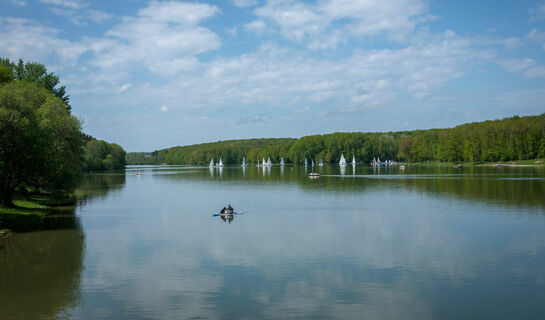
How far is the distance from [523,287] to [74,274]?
73.4ft

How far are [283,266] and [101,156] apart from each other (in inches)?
6643

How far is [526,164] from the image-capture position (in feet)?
506

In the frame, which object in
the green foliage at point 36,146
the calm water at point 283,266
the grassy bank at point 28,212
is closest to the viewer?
the calm water at point 283,266

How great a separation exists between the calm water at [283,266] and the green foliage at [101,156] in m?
128

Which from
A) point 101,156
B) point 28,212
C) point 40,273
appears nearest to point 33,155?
point 28,212

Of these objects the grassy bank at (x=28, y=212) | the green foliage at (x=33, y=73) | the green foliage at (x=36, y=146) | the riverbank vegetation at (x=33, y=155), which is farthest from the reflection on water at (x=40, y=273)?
the green foliage at (x=33, y=73)

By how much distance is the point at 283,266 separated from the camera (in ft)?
83.5

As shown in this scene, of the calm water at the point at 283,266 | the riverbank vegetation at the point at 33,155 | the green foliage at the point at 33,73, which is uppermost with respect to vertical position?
the green foliage at the point at 33,73

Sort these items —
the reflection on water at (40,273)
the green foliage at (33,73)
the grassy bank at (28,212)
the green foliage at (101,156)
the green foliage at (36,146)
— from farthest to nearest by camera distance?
the green foliage at (101,156), the green foliage at (33,73), the green foliage at (36,146), the grassy bank at (28,212), the reflection on water at (40,273)

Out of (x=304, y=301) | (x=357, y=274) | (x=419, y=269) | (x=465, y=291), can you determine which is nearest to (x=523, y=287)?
(x=465, y=291)

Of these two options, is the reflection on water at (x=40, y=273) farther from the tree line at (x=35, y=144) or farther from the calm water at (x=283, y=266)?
the tree line at (x=35, y=144)

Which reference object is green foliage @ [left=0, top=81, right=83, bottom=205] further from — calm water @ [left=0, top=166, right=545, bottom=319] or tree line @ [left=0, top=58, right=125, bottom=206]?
calm water @ [left=0, top=166, right=545, bottom=319]

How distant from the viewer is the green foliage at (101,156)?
166500mm

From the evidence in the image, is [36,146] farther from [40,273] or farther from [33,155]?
[40,273]
